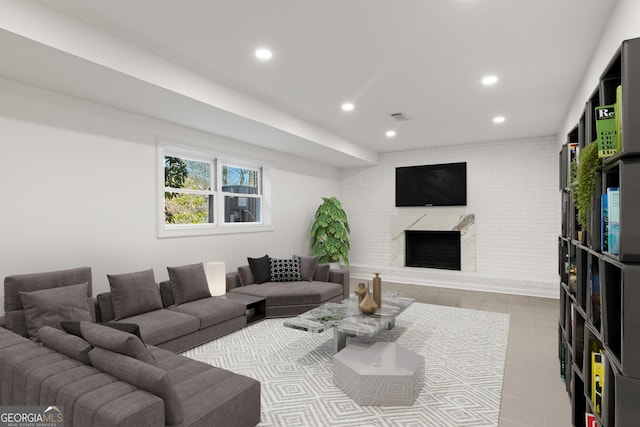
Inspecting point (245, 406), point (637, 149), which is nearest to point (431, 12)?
point (637, 149)

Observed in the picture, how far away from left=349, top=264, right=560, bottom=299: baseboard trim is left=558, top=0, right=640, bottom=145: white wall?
362 cm

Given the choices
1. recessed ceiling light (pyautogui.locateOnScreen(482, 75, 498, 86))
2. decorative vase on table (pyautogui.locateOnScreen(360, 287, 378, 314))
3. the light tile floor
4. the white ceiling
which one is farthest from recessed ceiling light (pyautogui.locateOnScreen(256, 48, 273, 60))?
the light tile floor

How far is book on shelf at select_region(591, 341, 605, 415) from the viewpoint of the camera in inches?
68.4

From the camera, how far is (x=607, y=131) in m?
1.46

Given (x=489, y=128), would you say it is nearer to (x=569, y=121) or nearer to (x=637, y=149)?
(x=569, y=121)

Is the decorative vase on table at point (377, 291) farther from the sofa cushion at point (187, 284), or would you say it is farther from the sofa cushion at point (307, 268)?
the sofa cushion at point (187, 284)

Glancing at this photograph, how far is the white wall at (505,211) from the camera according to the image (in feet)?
21.0

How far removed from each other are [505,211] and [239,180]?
196 inches

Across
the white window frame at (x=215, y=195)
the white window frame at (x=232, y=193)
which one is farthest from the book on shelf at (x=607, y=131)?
the white window frame at (x=232, y=193)

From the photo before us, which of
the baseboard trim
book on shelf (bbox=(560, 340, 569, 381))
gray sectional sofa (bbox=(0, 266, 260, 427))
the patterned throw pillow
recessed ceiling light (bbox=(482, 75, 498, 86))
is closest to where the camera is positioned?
gray sectional sofa (bbox=(0, 266, 260, 427))

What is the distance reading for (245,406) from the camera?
2221 millimetres

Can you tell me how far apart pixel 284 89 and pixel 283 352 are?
9.37ft

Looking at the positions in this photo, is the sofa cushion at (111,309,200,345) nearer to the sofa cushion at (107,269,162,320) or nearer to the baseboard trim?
the sofa cushion at (107,269,162,320)

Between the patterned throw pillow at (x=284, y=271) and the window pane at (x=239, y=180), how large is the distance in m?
1.36
